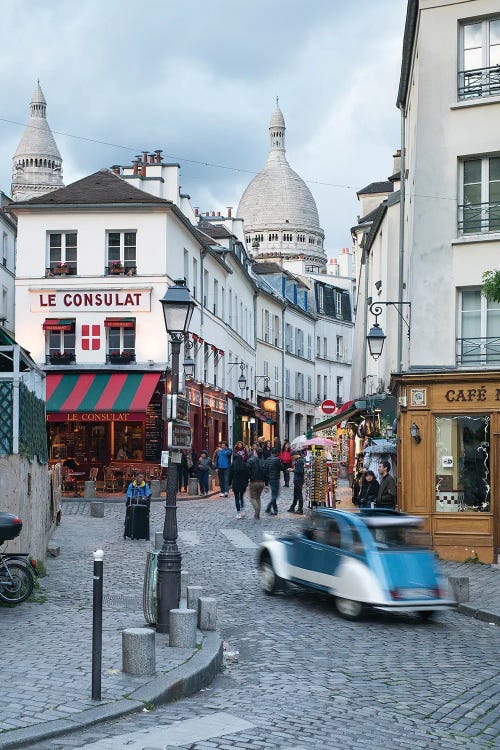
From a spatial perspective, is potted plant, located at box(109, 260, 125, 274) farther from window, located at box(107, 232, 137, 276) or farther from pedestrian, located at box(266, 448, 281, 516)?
pedestrian, located at box(266, 448, 281, 516)

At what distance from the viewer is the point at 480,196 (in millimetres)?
19734

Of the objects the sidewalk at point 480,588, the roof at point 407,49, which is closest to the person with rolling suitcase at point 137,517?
the sidewalk at point 480,588

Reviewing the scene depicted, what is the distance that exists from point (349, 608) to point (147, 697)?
16.4ft

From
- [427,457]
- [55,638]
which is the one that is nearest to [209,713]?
[55,638]

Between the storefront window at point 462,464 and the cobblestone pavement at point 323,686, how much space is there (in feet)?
16.2

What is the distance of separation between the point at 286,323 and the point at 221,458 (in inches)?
1463

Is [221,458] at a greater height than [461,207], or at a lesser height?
lesser

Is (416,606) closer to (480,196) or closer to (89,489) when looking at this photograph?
(480,196)

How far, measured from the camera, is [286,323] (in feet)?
228

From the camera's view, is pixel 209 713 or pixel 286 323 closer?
pixel 209 713

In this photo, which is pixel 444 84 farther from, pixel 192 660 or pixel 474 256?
pixel 192 660

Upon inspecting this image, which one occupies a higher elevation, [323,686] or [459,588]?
[459,588]

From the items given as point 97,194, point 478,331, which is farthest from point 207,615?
point 97,194

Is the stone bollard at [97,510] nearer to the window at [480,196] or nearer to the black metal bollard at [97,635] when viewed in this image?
the window at [480,196]
